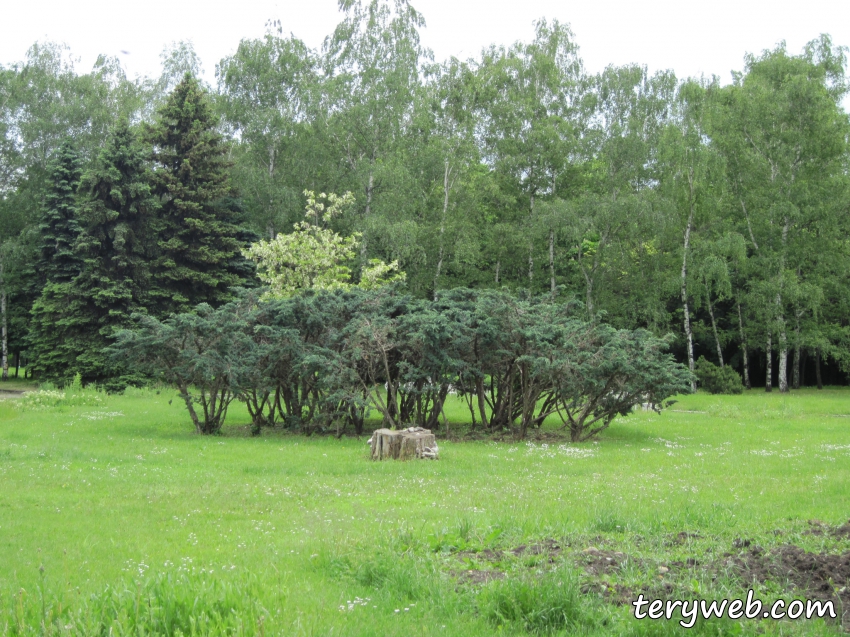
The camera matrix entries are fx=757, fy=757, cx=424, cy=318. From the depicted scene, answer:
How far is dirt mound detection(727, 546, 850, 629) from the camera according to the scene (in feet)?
17.3

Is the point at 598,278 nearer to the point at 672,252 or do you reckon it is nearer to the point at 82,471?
the point at 672,252

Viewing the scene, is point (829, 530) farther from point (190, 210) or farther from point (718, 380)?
point (190, 210)

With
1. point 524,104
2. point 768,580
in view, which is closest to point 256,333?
point 768,580

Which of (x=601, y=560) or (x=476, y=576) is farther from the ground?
(x=601, y=560)

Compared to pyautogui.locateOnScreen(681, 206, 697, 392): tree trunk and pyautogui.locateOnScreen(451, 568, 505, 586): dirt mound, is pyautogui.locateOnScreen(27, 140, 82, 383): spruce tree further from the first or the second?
pyautogui.locateOnScreen(451, 568, 505, 586): dirt mound

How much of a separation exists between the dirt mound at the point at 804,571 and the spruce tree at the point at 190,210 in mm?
32027

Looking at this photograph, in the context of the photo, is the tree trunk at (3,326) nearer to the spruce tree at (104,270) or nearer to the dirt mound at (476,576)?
the spruce tree at (104,270)

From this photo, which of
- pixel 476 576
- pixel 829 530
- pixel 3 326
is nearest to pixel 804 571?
pixel 829 530

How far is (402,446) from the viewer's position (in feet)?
45.3

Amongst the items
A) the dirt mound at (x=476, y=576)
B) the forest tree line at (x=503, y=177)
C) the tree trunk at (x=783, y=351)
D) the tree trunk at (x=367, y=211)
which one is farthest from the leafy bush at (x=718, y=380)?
the dirt mound at (x=476, y=576)

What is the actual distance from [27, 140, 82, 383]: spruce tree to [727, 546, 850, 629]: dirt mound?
33.7 metres

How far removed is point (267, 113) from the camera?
38.2 m

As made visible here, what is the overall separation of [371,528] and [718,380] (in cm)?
3249

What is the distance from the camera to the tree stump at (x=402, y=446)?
45.2 feet
